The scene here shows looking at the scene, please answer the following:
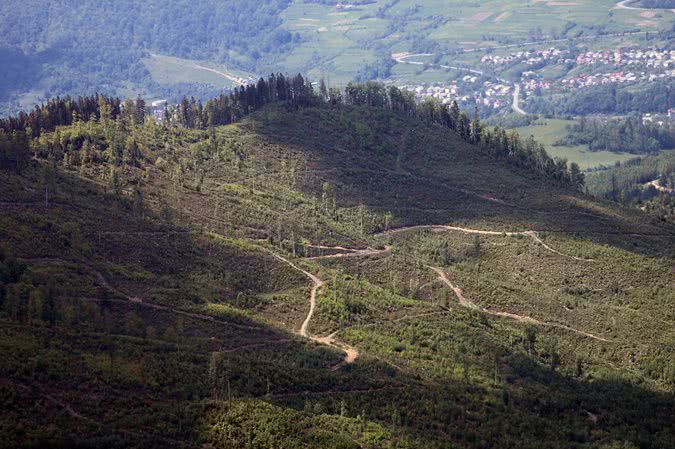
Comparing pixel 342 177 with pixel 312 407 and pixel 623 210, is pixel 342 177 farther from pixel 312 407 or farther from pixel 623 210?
pixel 312 407

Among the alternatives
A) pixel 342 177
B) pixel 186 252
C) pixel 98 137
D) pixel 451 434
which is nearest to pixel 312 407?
pixel 451 434

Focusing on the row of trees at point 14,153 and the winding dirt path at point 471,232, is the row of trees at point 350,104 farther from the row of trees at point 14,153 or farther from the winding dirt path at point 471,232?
the row of trees at point 14,153

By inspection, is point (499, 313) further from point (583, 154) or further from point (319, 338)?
point (583, 154)

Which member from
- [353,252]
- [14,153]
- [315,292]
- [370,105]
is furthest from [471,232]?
[14,153]

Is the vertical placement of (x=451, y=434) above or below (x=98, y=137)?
below

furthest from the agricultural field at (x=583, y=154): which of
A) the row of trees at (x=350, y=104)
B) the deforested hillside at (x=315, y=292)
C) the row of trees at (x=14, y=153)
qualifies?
the row of trees at (x=14, y=153)

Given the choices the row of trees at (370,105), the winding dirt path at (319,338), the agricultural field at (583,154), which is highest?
the row of trees at (370,105)

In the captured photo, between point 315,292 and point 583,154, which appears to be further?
point 583,154

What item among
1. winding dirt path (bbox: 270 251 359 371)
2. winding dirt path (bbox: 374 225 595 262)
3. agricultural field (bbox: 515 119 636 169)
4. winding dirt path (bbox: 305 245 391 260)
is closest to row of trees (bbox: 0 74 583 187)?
winding dirt path (bbox: 374 225 595 262)

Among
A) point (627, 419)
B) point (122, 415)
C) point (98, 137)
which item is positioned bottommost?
point (627, 419)
